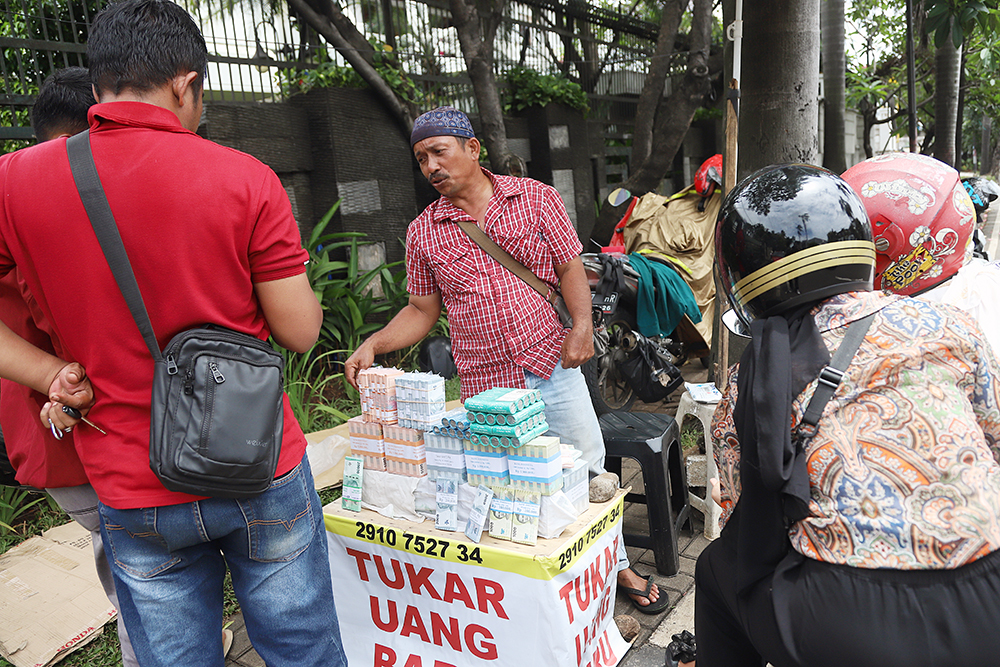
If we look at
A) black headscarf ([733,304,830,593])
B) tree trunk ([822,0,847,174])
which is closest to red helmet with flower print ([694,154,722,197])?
tree trunk ([822,0,847,174])

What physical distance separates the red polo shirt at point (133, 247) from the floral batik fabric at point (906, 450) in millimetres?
1190

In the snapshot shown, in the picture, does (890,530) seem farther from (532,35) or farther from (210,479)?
(532,35)

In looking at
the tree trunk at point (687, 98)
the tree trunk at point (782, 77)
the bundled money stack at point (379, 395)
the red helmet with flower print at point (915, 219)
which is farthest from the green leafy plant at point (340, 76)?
the red helmet with flower print at point (915, 219)

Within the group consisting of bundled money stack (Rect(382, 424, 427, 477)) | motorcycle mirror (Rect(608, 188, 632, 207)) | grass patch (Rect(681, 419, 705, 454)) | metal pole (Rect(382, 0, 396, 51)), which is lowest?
grass patch (Rect(681, 419, 705, 454))

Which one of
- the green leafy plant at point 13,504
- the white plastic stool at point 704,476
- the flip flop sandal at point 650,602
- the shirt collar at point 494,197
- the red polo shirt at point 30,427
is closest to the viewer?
the red polo shirt at point 30,427

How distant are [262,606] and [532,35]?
341 inches

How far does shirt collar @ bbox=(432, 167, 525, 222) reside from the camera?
2588mm

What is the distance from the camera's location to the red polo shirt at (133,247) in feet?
4.68

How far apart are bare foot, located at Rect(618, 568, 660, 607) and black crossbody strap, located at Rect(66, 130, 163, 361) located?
2061 mm

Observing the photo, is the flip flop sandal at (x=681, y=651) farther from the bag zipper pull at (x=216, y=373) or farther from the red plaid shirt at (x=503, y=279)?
the bag zipper pull at (x=216, y=373)

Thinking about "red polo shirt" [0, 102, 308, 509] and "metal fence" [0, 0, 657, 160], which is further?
"metal fence" [0, 0, 657, 160]

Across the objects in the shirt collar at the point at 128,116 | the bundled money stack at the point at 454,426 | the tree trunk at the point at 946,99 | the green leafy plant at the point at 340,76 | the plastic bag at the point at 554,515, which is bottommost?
the plastic bag at the point at 554,515

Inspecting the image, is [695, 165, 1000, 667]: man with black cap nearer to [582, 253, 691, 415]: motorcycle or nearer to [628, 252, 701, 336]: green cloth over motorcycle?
[582, 253, 691, 415]: motorcycle

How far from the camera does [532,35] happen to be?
29.6ft
